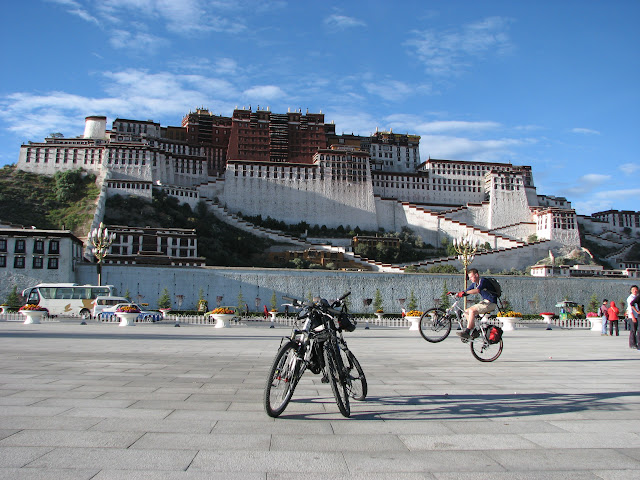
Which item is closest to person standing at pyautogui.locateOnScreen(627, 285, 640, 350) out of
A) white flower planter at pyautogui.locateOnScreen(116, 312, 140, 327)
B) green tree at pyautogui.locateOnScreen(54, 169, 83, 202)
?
white flower planter at pyautogui.locateOnScreen(116, 312, 140, 327)

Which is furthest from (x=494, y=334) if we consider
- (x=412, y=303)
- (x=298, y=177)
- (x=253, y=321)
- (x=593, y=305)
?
(x=298, y=177)

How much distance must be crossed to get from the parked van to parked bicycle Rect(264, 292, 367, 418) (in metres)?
28.1

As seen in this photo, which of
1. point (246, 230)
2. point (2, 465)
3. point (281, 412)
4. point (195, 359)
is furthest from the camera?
point (246, 230)

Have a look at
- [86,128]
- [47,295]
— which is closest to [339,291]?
[47,295]

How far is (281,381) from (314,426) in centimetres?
64

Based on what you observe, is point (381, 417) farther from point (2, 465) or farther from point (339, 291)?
point (339, 291)

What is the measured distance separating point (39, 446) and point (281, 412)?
2.05 meters

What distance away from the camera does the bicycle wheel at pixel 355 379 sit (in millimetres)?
5789

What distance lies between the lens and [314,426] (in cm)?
478

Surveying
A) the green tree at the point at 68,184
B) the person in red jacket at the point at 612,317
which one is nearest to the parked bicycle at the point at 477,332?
the person in red jacket at the point at 612,317

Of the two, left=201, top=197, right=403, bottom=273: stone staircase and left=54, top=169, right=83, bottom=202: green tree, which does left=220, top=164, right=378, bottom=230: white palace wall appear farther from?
left=54, top=169, right=83, bottom=202: green tree

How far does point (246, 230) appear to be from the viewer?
227 feet

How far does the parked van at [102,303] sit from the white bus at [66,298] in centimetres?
72

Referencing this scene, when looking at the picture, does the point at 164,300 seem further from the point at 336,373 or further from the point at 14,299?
the point at 336,373
